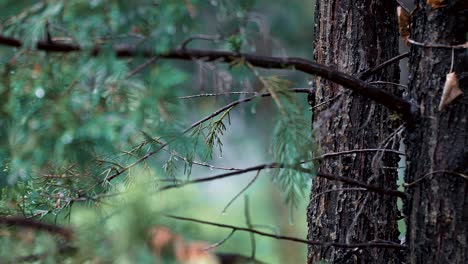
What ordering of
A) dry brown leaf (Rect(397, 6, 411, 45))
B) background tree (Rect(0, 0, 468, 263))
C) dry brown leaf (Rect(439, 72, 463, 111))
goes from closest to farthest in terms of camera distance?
background tree (Rect(0, 0, 468, 263)), dry brown leaf (Rect(439, 72, 463, 111)), dry brown leaf (Rect(397, 6, 411, 45))

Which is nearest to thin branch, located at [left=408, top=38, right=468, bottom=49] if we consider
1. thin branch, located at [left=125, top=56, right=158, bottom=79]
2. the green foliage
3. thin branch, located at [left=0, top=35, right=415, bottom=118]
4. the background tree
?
the background tree

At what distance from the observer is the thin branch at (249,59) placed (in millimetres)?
1477

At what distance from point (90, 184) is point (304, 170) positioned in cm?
84

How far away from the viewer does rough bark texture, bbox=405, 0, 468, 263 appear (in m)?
1.74

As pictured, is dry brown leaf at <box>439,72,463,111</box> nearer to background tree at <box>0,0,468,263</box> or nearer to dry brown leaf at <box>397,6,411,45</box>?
background tree at <box>0,0,468,263</box>

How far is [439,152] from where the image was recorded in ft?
5.77

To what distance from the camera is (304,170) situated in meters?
1.67

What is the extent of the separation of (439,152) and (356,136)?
21.0 inches

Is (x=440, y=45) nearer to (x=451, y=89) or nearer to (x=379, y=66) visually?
(x=451, y=89)

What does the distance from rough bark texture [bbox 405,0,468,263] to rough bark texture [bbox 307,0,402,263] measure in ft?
1.34

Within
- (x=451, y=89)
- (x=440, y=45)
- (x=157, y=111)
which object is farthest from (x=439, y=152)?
(x=157, y=111)

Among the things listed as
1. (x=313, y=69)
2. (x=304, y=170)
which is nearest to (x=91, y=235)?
(x=304, y=170)

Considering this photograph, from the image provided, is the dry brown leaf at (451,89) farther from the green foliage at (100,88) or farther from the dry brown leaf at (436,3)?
the green foliage at (100,88)

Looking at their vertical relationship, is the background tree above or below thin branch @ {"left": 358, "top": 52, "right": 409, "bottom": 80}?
below
